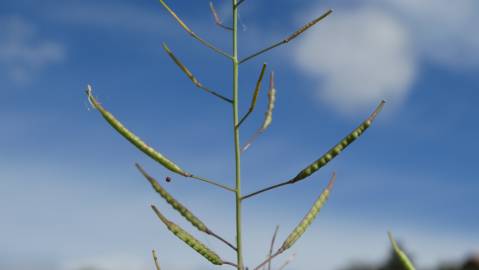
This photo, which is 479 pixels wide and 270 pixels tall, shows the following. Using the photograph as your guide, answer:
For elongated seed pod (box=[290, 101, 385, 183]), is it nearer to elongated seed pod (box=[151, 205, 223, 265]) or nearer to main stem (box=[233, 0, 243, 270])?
main stem (box=[233, 0, 243, 270])

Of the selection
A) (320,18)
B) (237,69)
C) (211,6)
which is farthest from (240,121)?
(211,6)

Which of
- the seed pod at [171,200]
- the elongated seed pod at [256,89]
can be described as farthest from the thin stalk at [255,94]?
the seed pod at [171,200]

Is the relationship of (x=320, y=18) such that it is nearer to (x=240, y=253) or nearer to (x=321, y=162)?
(x=321, y=162)

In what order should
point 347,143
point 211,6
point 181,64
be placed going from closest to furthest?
point 347,143 → point 181,64 → point 211,6

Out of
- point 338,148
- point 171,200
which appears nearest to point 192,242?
point 171,200

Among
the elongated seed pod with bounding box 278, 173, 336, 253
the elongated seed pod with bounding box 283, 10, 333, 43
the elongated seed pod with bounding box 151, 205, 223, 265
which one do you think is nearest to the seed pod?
the elongated seed pod with bounding box 151, 205, 223, 265

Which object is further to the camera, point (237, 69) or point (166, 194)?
point (237, 69)
